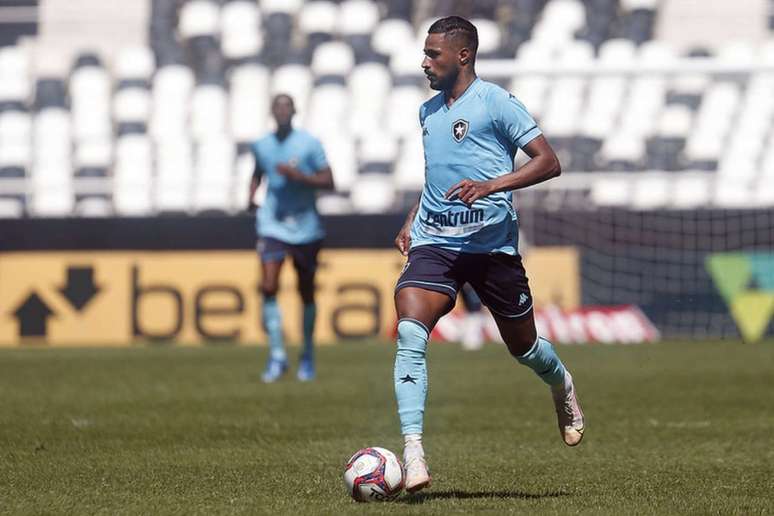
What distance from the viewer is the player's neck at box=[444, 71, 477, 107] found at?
22.7ft

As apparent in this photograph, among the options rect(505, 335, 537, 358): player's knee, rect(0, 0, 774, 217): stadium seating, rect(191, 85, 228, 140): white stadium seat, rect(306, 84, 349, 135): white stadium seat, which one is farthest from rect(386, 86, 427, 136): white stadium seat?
rect(505, 335, 537, 358): player's knee

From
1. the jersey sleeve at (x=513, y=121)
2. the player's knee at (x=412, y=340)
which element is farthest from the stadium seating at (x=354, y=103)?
the player's knee at (x=412, y=340)

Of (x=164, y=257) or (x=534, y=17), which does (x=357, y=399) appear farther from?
(x=534, y=17)

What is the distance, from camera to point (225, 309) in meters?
20.0

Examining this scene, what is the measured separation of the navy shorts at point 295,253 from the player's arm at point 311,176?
0.58 m

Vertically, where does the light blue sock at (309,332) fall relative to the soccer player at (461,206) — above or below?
below

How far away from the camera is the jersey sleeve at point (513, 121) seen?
22.3ft

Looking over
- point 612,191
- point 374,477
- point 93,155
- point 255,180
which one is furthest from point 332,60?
point 374,477

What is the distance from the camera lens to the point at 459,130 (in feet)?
22.5

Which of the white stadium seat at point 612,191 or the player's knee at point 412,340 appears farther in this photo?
the white stadium seat at point 612,191

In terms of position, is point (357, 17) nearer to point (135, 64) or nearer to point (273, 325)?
point (135, 64)

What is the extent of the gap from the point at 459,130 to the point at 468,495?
1.52 m

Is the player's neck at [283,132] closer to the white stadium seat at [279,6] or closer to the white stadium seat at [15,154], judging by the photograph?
the white stadium seat at [15,154]

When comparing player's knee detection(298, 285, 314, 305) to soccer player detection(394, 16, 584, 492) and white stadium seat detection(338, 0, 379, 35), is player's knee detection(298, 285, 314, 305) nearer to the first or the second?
soccer player detection(394, 16, 584, 492)
